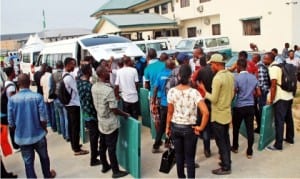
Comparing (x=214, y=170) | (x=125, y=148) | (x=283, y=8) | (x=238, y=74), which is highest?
(x=283, y=8)

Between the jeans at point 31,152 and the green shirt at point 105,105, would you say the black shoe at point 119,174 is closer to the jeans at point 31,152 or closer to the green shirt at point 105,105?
the green shirt at point 105,105

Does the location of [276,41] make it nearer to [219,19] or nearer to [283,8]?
[283,8]

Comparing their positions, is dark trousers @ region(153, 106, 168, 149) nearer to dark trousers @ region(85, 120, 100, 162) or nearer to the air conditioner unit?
dark trousers @ region(85, 120, 100, 162)

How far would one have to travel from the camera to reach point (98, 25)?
34.9 metres

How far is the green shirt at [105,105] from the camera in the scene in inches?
206

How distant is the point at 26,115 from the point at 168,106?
1.95m

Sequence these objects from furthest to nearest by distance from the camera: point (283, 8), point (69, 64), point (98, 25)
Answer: point (98, 25)
point (283, 8)
point (69, 64)

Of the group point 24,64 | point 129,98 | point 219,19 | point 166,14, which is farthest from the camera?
point 166,14

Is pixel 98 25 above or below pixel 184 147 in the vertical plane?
above

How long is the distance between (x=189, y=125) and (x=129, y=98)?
9.44 feet

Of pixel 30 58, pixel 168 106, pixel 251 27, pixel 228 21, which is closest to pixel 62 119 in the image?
pixel 168 106

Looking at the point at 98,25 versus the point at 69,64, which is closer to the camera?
the point at 69,64

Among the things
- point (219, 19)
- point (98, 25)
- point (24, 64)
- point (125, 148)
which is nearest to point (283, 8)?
point (219, 19)

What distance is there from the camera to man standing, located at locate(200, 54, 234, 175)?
5.25m
